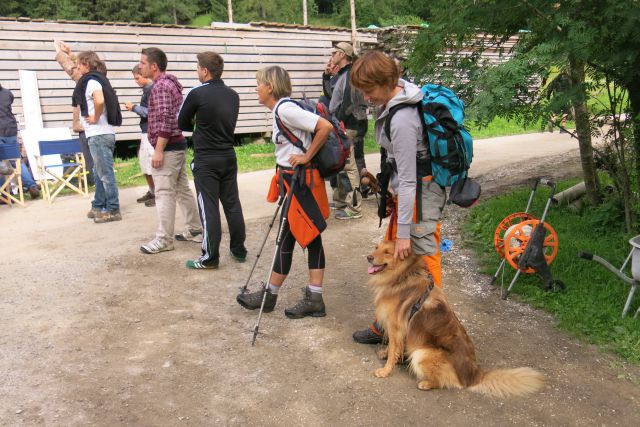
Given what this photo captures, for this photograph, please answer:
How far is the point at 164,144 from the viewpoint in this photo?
582 centimetres

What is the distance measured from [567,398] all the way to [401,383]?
106 centimetres

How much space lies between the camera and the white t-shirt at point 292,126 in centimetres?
421

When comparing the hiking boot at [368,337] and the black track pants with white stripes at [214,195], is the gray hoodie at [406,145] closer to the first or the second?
the hiking boot at [368,337]

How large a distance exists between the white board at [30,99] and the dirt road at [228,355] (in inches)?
215

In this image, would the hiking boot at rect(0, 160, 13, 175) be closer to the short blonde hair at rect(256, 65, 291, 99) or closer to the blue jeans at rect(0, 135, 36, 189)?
the blue jeans at rect(0, 135, 36, 189)

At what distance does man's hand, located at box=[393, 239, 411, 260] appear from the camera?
3.54 m

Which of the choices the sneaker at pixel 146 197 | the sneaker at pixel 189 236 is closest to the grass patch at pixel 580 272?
the sneaker at pixel 189 236

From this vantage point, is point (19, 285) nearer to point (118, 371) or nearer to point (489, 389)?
point (118, 371)

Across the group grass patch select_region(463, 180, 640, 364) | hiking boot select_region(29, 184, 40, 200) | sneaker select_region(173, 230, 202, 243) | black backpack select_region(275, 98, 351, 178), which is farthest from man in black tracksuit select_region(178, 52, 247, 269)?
hiking boot select_region(29, 184, 40, 200)

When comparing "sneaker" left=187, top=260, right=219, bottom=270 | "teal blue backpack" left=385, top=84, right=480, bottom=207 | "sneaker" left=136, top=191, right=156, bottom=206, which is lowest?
"sneaker" left=187, top=260, right=219, bottom=270

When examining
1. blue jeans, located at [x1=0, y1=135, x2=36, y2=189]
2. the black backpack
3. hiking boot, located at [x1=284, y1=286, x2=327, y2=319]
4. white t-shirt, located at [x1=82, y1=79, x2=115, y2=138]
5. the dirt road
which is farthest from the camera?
blue jeans, located at [x1=0, y1=135, x2=36, y2=189]

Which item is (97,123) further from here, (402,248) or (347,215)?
(402,248)

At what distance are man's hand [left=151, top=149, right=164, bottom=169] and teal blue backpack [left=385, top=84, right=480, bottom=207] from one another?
314 centimetres

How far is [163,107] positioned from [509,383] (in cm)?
427
